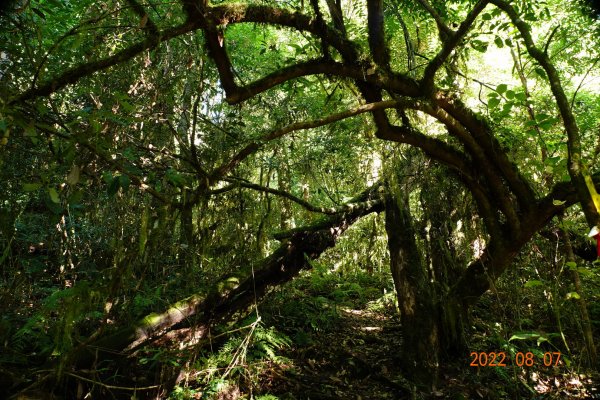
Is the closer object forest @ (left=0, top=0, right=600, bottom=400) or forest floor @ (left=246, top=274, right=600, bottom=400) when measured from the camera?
forest @ (left=0, top=0, right=600, bottom=400)

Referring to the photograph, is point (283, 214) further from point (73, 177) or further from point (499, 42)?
point (73, 177)

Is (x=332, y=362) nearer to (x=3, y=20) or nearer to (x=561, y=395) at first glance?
(x=561, y=395)

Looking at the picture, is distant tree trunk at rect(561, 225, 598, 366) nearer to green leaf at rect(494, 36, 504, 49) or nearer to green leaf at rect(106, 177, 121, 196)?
green leaf at rect(494, 36, 504, 49)

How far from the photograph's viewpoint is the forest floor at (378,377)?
429 cm

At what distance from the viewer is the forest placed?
3160 mm
